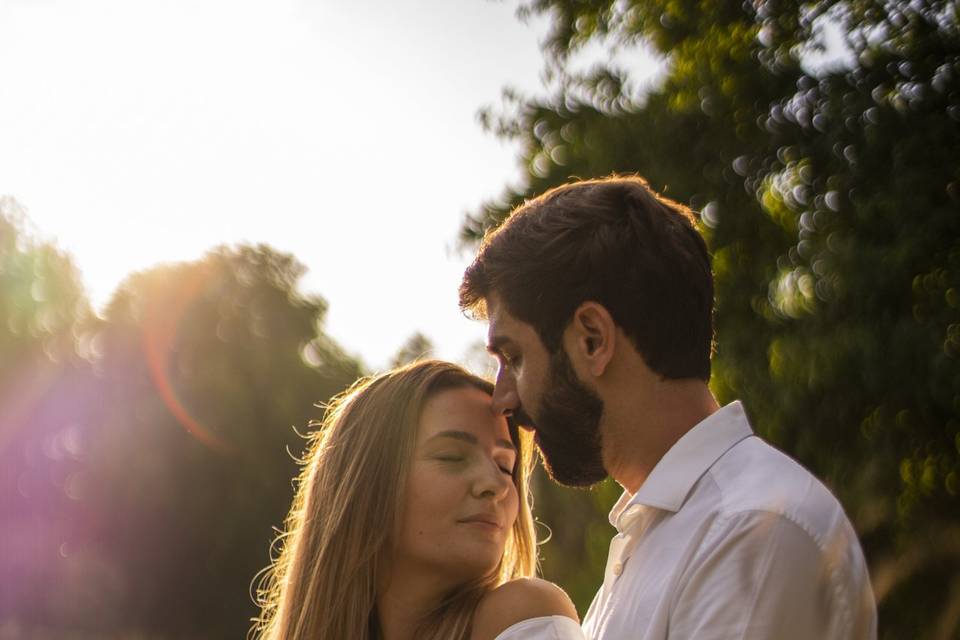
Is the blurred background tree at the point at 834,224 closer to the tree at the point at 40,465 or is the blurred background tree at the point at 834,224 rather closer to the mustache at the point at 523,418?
the mustache at the point at 523,418

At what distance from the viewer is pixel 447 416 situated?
12.9ft

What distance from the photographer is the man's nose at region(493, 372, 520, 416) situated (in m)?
3.40

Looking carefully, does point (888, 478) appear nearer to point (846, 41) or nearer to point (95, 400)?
point (846, 41)

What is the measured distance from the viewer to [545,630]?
3.33 meters

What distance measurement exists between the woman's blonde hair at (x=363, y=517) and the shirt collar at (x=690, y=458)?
1.15m

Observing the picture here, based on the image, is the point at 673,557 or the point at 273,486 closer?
the point at 673,557

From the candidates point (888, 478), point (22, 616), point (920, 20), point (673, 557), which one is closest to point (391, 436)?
point (673, 557)

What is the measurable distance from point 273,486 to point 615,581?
93.9 ft

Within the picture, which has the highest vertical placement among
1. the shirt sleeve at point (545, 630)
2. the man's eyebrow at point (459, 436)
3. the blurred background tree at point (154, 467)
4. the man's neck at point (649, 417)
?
the blurred background tree at point (154, 467)

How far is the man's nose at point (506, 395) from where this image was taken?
340 centimetres

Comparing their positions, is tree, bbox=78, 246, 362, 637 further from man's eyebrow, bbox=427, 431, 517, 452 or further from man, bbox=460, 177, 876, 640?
man, bbox=460, 177, 876, 640

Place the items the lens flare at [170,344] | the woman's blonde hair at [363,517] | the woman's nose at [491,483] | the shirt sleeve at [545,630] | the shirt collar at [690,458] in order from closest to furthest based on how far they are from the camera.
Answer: the shirt collar at [690,458] < the shirt sleeve at [545,630] < the woman's nose at [491,483] < the woman's blonde hair at [363,517] < the lens flare at [170,344]

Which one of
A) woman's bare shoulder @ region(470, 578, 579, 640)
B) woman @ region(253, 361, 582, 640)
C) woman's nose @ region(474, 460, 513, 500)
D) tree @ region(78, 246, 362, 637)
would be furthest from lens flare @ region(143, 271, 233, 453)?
woman's bare shoulder @ region(470, 578, 579, 640)

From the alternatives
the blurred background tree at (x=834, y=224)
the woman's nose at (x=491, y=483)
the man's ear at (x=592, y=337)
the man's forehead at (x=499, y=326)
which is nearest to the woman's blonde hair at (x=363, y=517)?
the woman's nose at (x=491, y=483)
